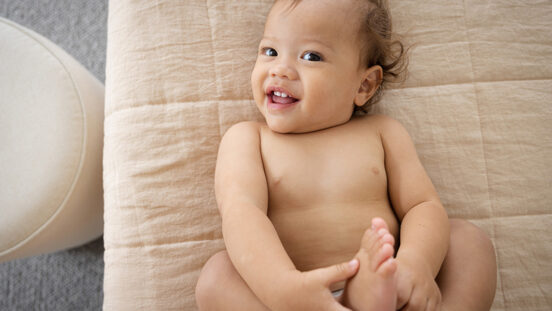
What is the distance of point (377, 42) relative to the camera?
93 centimetres

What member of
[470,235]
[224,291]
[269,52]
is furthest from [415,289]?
[269,52]

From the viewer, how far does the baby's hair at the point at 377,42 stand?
898 mm

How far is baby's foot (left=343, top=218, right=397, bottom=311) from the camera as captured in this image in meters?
0.59

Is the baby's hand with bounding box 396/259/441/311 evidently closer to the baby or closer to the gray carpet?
the baby

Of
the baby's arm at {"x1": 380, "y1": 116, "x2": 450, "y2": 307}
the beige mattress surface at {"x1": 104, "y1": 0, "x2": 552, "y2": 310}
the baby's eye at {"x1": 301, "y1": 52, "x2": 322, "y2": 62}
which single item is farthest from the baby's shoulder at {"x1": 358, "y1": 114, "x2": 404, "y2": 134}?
the baby's eye at {"x1": 301, "y1": 52, "x2": 322, "y2": 62}

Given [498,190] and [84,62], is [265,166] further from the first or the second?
[84,62]

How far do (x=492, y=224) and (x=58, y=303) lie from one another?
140cm

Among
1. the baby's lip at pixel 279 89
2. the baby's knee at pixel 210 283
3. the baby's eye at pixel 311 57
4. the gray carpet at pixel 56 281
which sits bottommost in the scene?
the gray carpet at pixel 56 281

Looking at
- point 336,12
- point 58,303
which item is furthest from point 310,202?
point 58,303

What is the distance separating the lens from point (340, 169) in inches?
34.4

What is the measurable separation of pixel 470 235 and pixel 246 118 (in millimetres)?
599

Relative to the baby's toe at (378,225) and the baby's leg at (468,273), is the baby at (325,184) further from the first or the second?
the baby's toe at (378,225)

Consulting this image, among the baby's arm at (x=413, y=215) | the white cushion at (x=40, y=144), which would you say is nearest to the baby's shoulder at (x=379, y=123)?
the baby's arm at (x=413, y=215)

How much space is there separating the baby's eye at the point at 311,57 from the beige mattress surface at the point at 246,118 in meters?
0.25
